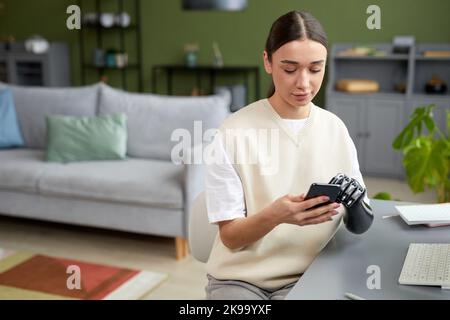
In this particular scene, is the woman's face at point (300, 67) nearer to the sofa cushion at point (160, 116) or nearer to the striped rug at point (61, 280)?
the striped rug at point (61, 280)

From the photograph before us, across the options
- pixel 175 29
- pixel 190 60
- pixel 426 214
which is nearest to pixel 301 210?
pixel 426 214

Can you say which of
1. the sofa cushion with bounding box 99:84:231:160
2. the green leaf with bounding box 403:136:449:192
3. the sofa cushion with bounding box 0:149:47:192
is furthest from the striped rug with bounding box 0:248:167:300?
the green leaf with bounding box 403:136:449:192

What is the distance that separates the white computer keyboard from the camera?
0.88 m

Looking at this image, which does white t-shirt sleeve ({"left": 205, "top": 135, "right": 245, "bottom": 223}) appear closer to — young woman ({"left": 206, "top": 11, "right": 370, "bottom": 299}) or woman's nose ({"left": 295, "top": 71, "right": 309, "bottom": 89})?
young woman ({"left": 206, "top": 11, "right": 370, "bottom": 299})

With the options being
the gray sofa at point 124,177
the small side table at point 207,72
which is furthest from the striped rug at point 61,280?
the small side table at point 207,72

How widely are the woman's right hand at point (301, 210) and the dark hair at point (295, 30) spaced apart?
22 centimetres

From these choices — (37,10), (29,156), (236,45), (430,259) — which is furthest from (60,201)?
(37,10)

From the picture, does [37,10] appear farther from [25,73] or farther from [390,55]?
[390,55]

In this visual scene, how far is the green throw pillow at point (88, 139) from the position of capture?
291cm

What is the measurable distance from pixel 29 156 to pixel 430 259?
8.36 ft

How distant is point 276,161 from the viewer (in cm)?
92

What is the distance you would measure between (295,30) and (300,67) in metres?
0.06

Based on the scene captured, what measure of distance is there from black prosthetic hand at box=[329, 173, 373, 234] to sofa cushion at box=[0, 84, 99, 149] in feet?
7.74

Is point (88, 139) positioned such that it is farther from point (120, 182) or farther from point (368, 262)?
point (368, 262)
